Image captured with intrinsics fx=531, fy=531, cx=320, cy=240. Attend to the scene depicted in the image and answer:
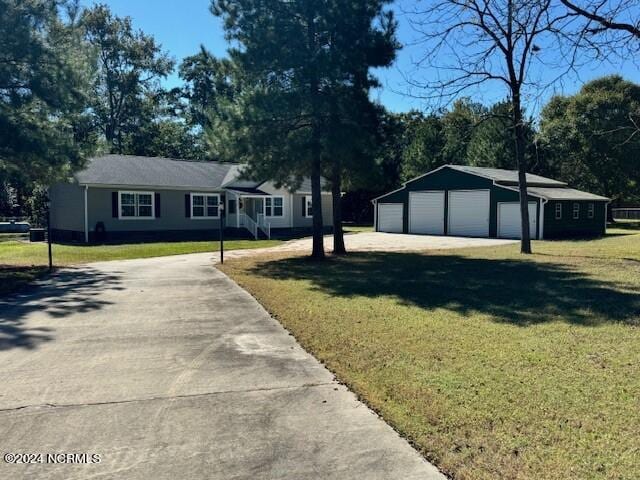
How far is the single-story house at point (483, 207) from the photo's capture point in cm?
2830

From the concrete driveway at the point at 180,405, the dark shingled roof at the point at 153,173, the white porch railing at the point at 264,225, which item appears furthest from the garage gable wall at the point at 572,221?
the concrete driveway at the point at 180,405

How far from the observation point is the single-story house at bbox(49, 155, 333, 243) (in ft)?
81.4

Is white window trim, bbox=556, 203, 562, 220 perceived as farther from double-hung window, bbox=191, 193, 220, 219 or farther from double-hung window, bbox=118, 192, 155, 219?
double-hung window, bbox=118, 192, 155, 219

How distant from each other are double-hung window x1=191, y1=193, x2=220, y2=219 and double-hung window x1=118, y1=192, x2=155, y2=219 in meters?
2.30

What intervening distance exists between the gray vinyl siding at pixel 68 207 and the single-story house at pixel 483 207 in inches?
726

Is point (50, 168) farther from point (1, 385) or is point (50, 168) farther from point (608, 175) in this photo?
point (608, 175)

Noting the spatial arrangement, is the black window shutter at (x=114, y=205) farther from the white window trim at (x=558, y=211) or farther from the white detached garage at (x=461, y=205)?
the white window trim at (x=558, y=211)

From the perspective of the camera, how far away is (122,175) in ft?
85.5

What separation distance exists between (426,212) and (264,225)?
10.4 metres

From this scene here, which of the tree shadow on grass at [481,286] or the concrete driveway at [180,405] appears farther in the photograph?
the tree shadow on grass at [481,286]

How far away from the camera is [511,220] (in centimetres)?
2858

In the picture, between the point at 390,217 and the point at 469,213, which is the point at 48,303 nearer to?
the point at 469,213

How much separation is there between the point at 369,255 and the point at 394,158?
104 feet

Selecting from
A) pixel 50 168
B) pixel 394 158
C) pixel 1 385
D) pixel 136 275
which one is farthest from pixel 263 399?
pixel 394 158
